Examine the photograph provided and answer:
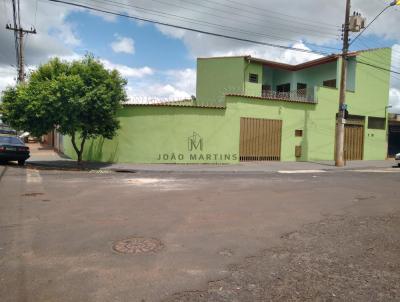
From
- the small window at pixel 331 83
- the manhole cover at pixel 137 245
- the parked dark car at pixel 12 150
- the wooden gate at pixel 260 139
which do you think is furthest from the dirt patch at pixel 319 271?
the small window at pixel 331 83

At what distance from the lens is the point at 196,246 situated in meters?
5.29

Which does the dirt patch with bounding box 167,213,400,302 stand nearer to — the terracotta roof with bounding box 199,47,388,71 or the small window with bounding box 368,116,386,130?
the terracotta roof with bounding box 199,47,388,71

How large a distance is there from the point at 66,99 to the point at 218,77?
13.8 m

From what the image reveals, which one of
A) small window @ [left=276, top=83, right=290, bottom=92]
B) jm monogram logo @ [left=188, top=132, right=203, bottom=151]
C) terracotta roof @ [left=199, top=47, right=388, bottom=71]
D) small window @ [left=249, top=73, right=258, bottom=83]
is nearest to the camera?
jm monogram logo @ [left=188, top=132, right=203, bottom=151]

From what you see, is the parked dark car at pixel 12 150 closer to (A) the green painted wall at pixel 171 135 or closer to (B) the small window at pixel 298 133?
(A) the green painted wall at pixel 171 135

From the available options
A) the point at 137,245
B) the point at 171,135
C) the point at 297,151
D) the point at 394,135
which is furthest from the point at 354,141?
the point at 137,245

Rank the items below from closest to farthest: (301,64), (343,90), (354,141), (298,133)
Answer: (343,90) < (298,133) < (354,141) < (301,64)

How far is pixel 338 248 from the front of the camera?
534cm

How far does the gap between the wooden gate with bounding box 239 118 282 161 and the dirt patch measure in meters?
14.0

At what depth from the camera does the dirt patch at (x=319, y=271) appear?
375 centimetres

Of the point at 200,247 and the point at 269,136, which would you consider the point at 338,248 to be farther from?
the point at 269,136

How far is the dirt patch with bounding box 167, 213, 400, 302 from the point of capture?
12.3ft

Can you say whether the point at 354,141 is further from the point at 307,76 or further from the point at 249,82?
the point at 249,82

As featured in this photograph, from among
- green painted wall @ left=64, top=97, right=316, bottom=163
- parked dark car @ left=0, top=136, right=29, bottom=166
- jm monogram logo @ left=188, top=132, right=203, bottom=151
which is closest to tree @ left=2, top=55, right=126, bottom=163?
parked dark car @ left=0, top=136, right=29, bottom=166
